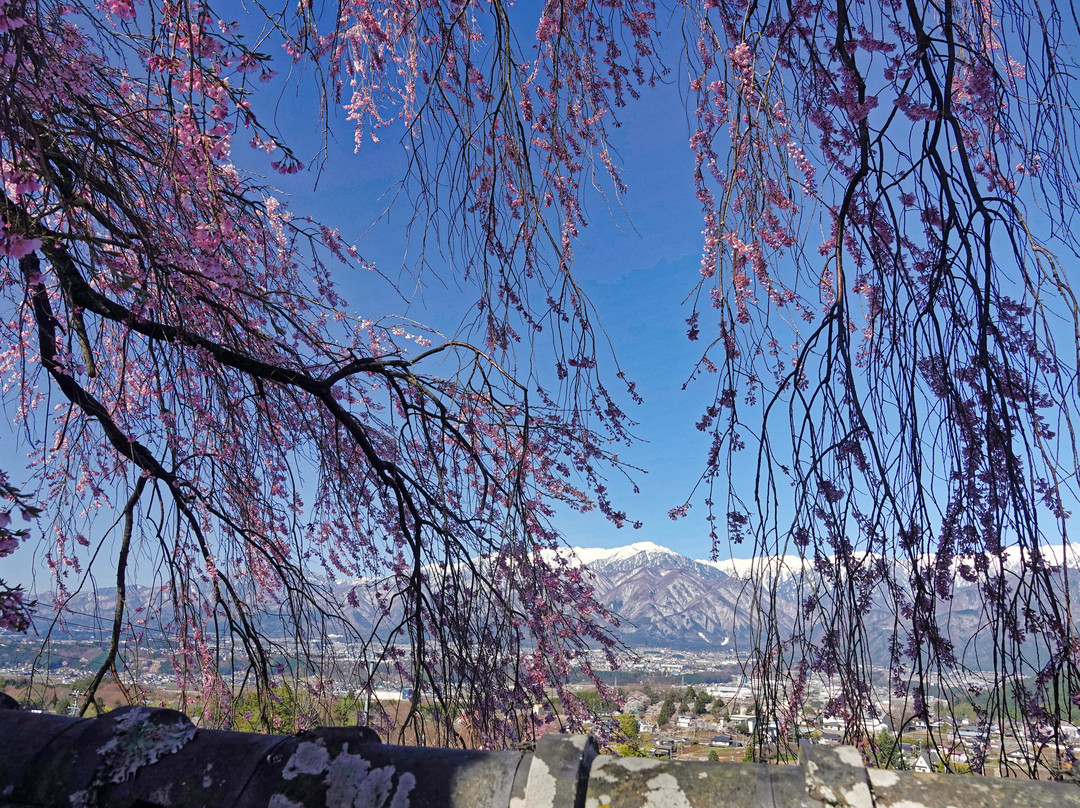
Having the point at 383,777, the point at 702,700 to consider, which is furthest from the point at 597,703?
the point at 702,700

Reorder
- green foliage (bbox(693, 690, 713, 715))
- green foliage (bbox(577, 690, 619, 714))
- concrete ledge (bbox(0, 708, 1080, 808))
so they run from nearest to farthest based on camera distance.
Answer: concrete ledge (bbox(0, 708, 1080, 808)), green foliage (bbox(577, 690, 619, 714)), green foliage (bbox(693, 690, 713, 715))

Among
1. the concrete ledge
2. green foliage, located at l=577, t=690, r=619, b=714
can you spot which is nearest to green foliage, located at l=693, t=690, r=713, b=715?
green foliage, located at l=577, t=690, r=619, b=714

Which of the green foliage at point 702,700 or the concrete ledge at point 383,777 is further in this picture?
the green foliage at point 702,700

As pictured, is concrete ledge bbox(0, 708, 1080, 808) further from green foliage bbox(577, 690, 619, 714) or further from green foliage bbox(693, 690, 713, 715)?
green foliage bbox(693, 690, 713, 715)

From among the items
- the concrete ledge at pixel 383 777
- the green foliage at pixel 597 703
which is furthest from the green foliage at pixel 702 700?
the concrete ledge at pixel 383 777

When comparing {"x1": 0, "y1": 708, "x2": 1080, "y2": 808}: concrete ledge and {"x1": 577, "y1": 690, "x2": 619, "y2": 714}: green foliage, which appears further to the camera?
{"x1": 577, "y1": 690, "x2": 619, "y2": 714}: green foliage

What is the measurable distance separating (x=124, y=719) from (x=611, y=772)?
1.45 metres

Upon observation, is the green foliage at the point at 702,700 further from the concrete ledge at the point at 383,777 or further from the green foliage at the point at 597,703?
the concrete ledge at the point at 383,777

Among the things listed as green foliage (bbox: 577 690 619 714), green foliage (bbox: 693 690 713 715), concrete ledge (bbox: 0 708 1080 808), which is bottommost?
green foliage (bbox: 693 690 713 715)

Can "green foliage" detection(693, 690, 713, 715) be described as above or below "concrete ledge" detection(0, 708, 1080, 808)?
below

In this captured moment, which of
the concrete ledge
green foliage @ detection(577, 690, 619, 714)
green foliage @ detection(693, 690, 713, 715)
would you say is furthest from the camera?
green foliage @ detection(693, 690, 713, 715)

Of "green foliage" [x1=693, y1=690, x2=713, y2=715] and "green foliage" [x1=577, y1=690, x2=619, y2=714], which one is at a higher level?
"green foliage" [x1=577, y1=690, x2=619, y2=714]

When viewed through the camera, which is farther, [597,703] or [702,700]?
[702,700]

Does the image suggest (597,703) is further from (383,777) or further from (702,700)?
(702,700)
